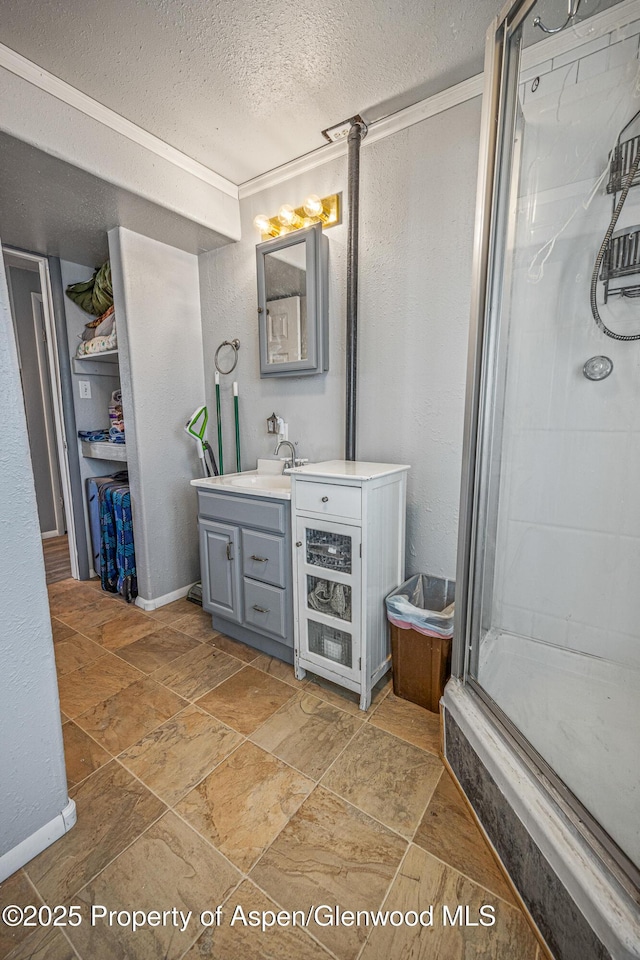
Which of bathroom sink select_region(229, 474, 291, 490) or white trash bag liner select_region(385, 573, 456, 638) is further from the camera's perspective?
bathroom sink select_region(229, 474, 291, 490)

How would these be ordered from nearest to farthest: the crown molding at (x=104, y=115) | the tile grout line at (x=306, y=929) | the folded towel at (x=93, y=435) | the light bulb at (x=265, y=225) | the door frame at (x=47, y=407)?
the tile grout line at (x=306, y=929)
the crown molding at (x=104, y=115)
the light bulb at (x=265, y=225)
the folded towel at (x=93, y=435)
the door frame at (x=47, y=407)

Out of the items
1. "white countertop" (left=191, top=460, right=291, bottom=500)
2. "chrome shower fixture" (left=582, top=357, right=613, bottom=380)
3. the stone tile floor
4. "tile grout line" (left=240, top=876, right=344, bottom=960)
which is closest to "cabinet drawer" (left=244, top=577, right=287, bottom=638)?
the stone tile floor

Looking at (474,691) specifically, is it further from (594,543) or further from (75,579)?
(75,579)

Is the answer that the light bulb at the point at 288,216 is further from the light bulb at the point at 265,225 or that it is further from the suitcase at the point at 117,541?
the suitcase at the point at 117,541

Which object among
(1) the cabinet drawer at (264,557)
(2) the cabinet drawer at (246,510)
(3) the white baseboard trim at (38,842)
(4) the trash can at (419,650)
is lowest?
(3) the white baseboard trim at (38,842)

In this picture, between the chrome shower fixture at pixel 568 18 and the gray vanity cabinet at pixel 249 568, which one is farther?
the gray vanity cabinet at pixel 249 568

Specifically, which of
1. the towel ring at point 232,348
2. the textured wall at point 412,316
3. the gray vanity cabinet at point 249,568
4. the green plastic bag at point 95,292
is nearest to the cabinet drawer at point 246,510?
the gray vanity cabinet at point 249,568

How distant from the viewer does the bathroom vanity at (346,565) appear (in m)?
1.46

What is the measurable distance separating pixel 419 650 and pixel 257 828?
76cm

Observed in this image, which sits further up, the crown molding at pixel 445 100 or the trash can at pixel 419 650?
the crown molding at pixel 445 100

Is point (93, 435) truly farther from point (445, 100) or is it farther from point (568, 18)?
point (568, 18)

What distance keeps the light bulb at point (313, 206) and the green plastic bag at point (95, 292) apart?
1223 millimetres

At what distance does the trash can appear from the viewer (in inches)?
57.5

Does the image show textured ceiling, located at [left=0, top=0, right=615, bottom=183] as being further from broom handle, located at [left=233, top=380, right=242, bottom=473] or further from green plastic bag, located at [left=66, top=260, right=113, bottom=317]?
broom handle, located at [left=233, top=380, right=242, bottom=473]
